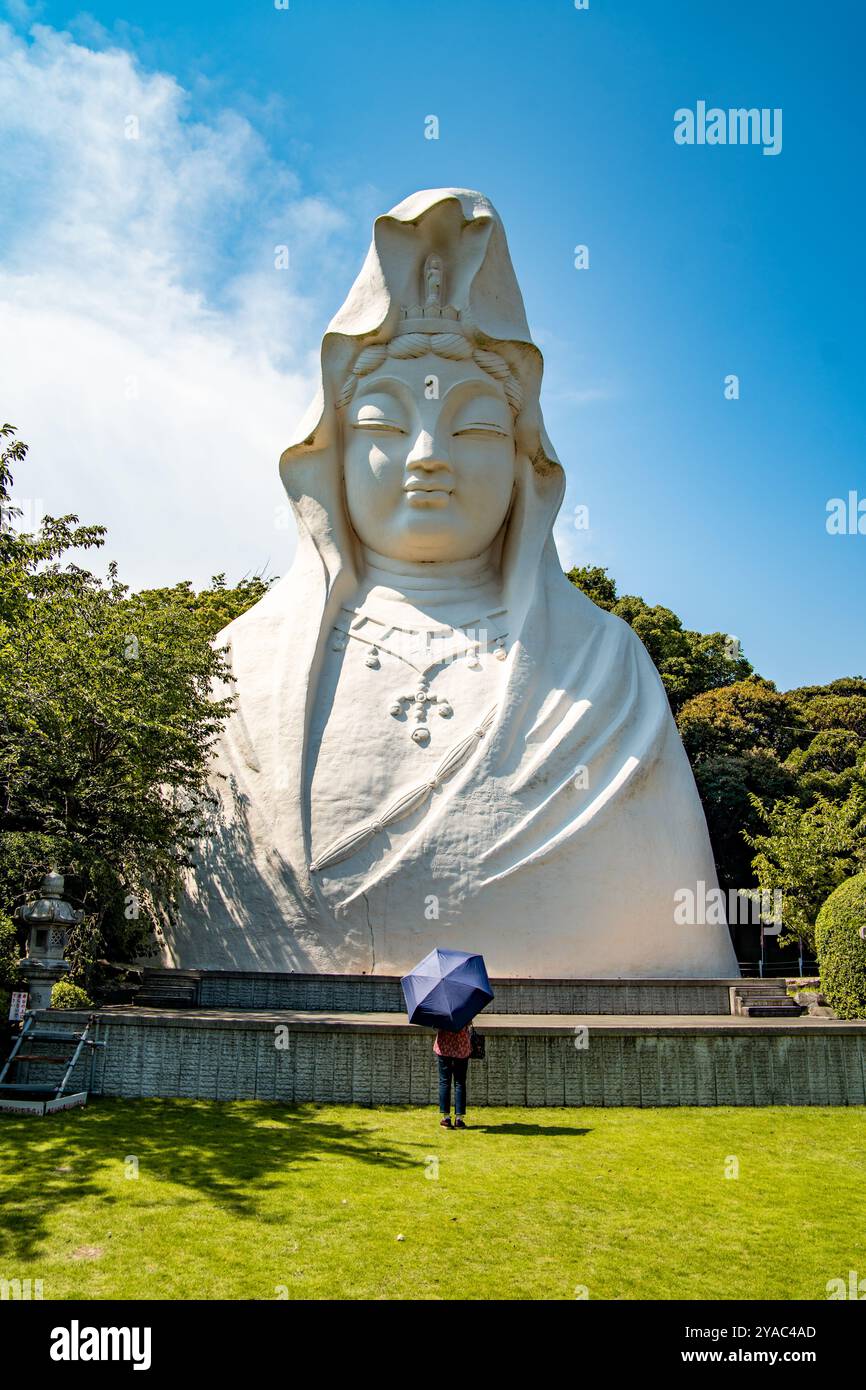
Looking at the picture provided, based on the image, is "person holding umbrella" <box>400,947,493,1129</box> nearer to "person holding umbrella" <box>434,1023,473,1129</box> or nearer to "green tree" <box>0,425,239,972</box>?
"person holding umbrella" <box>434,1023,473,1129</box>

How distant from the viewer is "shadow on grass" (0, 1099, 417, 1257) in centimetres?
546

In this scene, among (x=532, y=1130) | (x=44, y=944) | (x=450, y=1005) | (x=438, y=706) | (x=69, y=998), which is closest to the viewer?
(x=450, y=1005)

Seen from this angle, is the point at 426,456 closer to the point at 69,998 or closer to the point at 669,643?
the point at 69,998

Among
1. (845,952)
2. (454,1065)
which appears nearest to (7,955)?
(454,1065)

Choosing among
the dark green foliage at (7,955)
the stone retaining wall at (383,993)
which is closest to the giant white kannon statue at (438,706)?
the stone retaining wall at (383,993)

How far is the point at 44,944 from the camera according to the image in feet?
27.8

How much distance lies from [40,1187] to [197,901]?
19.9ft

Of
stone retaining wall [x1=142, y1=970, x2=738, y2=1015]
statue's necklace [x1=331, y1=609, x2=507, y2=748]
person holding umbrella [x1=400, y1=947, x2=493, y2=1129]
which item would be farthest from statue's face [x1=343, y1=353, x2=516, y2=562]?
person holding umbrella [x1=400, y1=947, x2=493, y2=1129]

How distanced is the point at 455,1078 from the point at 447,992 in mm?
753

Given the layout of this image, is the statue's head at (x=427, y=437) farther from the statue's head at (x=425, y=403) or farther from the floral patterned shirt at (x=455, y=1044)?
the floral patterned shirt at (x=455, y=1044)

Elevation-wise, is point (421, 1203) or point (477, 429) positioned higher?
point (477, 429)

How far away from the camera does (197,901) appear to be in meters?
11.7

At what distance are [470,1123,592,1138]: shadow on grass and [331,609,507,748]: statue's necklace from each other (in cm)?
539

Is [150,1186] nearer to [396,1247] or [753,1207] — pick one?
[396,1247]
